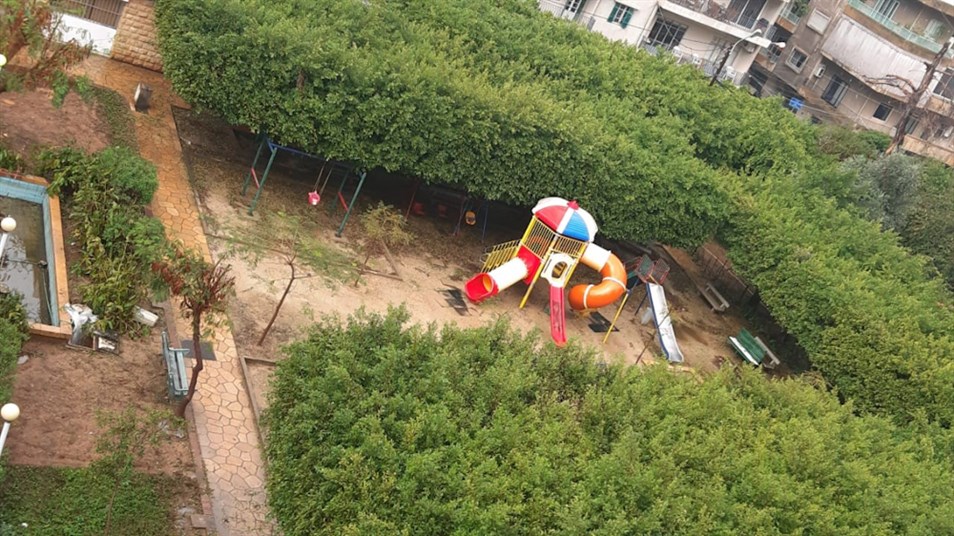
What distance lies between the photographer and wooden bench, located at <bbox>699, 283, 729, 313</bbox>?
85.2 ft

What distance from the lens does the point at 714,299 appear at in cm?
2636

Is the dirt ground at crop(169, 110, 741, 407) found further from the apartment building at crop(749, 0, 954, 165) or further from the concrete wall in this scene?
the apartment building at crop(749, 0, 954, 165)

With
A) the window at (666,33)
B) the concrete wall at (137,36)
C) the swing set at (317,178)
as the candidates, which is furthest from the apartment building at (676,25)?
the concrete wall at (137,36)

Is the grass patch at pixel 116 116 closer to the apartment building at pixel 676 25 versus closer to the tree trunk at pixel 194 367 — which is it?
the tree trunk at pixel 194 367

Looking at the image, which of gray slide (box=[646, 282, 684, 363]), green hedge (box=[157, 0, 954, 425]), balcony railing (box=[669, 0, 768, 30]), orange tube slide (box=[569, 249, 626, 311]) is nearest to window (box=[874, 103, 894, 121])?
balcony railing (box=[669, 0, 768, 30])

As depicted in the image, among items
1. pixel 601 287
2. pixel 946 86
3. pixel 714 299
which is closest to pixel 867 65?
pixel 946 86

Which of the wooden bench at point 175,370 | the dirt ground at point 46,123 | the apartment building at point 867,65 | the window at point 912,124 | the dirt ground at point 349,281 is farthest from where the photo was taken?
the window at point 912,124

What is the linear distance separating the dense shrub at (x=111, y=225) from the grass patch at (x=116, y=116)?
2.40 metres

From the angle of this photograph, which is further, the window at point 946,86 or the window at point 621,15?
the window at point 946,86

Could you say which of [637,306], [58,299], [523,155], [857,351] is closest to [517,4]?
[523,155]

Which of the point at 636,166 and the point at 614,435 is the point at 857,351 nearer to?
the point at 636,166

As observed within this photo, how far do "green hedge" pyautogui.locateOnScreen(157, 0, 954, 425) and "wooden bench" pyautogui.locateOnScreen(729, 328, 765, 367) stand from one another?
1469 mm

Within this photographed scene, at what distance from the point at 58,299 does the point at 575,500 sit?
31.5 feet

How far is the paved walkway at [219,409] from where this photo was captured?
12.4m
